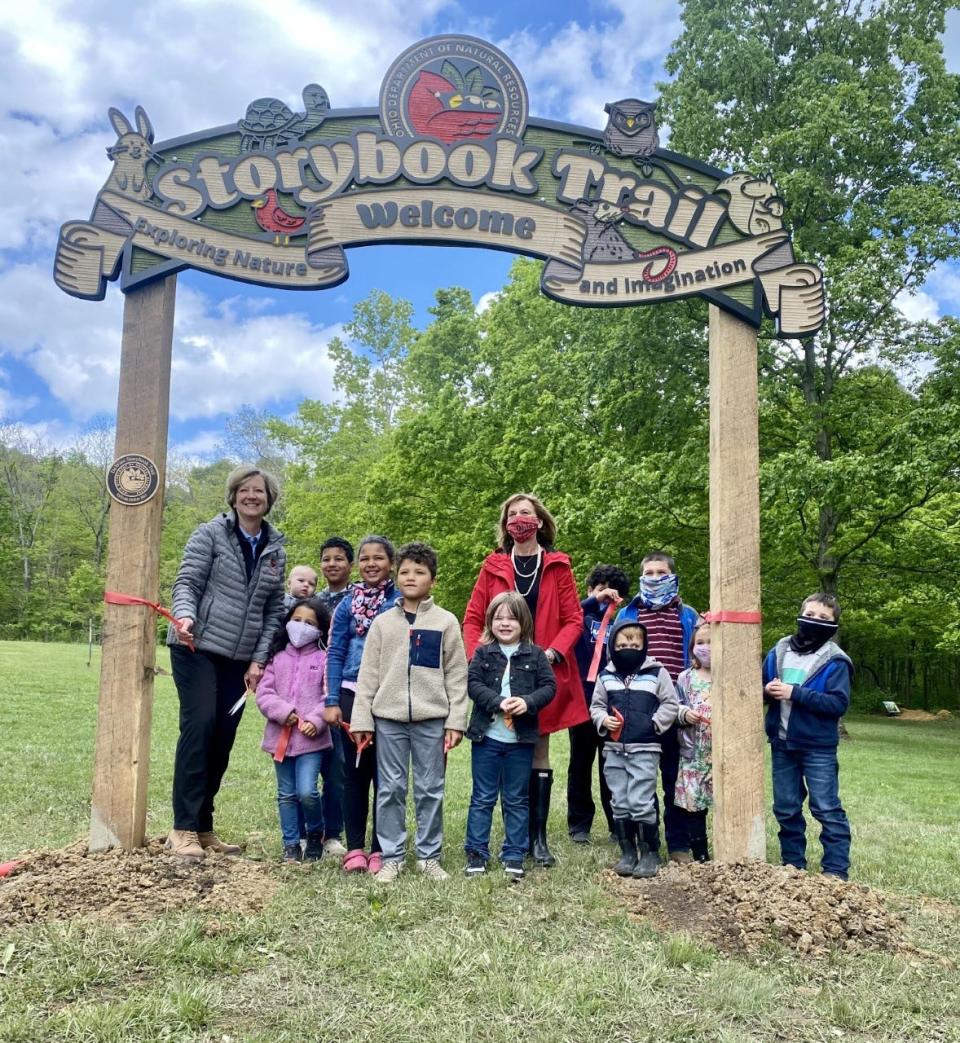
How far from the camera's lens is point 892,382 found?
17641mm

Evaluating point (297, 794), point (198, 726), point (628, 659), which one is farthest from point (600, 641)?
point (198, 726)

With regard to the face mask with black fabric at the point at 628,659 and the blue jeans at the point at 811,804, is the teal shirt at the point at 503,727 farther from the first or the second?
the blue jeans at the point at 811,804

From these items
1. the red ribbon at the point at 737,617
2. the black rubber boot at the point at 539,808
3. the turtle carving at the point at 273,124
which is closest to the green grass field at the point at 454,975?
the black rubber boot at the point at 539,808

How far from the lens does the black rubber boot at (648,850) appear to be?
16.5 feet

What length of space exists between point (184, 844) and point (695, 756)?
9.84 ft

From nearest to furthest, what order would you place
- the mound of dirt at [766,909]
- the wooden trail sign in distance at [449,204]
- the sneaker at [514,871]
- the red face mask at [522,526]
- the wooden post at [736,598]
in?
the mound of dirt at [766,909]
the sneaker at [514,871]
the wooden post at [736,598]
the wooden trail sign in distance at [449,204]
the red face mask at [522,526]

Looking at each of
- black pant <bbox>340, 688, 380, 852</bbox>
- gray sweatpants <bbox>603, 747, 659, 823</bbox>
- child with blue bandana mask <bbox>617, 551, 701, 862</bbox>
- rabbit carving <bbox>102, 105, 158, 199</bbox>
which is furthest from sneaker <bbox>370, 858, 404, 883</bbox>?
rabbit carving <bbox>102, 105, 158, 199</bbox>

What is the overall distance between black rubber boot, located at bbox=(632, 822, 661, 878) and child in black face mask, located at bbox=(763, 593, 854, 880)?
689 mm

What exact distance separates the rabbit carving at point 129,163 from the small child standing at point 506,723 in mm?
3264

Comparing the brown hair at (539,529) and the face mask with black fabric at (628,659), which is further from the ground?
the brown hair at (539,529)

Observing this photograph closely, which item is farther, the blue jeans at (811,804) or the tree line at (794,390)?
the tree line at (794,390)

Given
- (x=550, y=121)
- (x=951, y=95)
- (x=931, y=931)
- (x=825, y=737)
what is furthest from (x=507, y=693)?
(x=951, y=95)

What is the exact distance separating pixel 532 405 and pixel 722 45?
8.09 meters

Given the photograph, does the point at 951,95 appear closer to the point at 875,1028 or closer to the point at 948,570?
the point at 948,570
